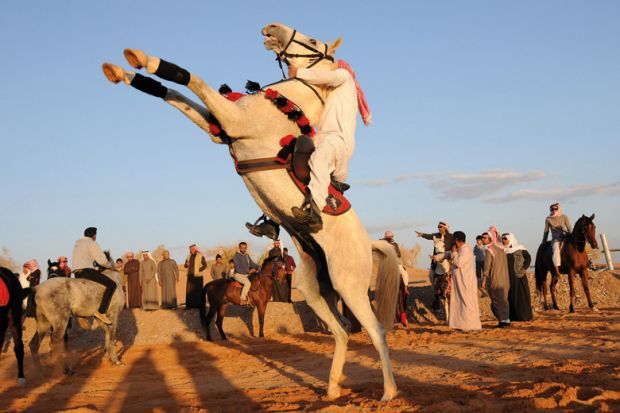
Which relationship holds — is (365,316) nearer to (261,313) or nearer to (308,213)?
(308,213)

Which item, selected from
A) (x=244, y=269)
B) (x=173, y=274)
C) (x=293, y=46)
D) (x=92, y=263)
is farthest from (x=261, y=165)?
(x=173, y=274)

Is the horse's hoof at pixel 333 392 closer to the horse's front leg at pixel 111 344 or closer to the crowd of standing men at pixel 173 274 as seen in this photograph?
the horse's front leg at pixel 111 344

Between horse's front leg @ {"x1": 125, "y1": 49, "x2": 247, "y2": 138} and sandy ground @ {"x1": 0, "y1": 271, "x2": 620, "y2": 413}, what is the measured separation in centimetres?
244

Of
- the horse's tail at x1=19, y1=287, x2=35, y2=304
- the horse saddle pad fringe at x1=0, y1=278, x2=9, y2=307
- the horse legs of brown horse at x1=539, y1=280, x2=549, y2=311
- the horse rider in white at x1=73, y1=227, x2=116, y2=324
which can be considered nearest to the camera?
the horse saddle pad fringe at x1=0, y1=278, x2=9, y2=307

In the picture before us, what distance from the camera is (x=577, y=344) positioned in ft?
31.3

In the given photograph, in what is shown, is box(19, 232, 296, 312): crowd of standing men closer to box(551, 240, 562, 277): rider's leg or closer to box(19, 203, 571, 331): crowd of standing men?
box(19, 203, 571, 331): crowd of standing men

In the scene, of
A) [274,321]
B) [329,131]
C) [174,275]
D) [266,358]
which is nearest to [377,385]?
[329,131]

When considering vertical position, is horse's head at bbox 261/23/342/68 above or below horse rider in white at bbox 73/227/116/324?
above

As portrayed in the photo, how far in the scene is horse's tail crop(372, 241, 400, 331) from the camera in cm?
671

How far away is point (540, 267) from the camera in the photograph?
18.3m

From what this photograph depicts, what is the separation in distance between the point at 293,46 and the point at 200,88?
3.95ft

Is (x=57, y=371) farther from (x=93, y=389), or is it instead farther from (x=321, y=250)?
(x=321, y=250)

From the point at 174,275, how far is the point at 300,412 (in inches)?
656

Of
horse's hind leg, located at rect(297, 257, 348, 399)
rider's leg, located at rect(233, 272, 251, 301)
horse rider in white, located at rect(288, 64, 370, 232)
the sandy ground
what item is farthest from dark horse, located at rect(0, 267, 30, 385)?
horse rider in white, located at rect(288, 64, 370, 232)
